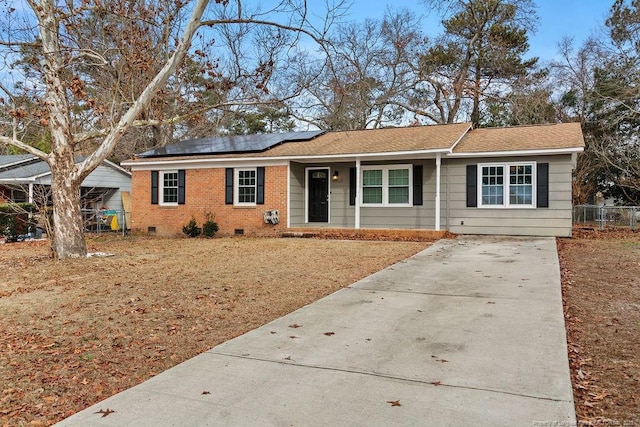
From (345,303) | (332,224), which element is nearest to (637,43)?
(332,224)

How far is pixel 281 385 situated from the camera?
11.1 feet

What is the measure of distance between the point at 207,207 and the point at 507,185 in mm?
9657

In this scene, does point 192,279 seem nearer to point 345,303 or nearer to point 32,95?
point 345,303

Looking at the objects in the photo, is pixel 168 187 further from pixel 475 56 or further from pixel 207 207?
pixel 475 56

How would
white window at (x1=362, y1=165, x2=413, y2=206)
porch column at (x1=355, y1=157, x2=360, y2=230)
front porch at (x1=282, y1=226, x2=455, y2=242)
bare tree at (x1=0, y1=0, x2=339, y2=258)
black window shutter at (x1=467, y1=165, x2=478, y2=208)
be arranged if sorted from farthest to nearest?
1. white window at (x1=362, y1=165, x2=413, y2=206)
2. porch column at (x1=355, y1=157, x2=360, y2=230)
3. black window shutter at (x1=467, y1=165, x2=478, y2=208)
4. front porch at (x1=282, y1=226, x2=455, y2=242)
5. bare tree at (x1=0, y1=0, x2=339, y2=258)

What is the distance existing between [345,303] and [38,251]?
9.44m

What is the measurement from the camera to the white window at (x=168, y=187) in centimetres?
1731

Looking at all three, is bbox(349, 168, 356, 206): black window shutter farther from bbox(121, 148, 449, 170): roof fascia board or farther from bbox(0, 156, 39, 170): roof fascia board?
bbox(0, 156, 39, 170): roof fascia board

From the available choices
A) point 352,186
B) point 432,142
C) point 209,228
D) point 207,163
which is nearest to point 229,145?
point 207,163

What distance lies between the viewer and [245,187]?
16.2 metres

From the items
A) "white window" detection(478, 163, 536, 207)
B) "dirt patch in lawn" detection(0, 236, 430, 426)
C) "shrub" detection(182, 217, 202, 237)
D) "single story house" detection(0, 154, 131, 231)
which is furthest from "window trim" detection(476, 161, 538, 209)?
"single story house" detection(0, 154, 131, 231)

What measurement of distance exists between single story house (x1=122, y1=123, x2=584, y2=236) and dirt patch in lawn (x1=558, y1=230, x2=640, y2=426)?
169 inches

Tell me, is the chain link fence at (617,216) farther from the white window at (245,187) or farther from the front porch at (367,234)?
the white window at (245,187)

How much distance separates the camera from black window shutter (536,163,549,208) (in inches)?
524
